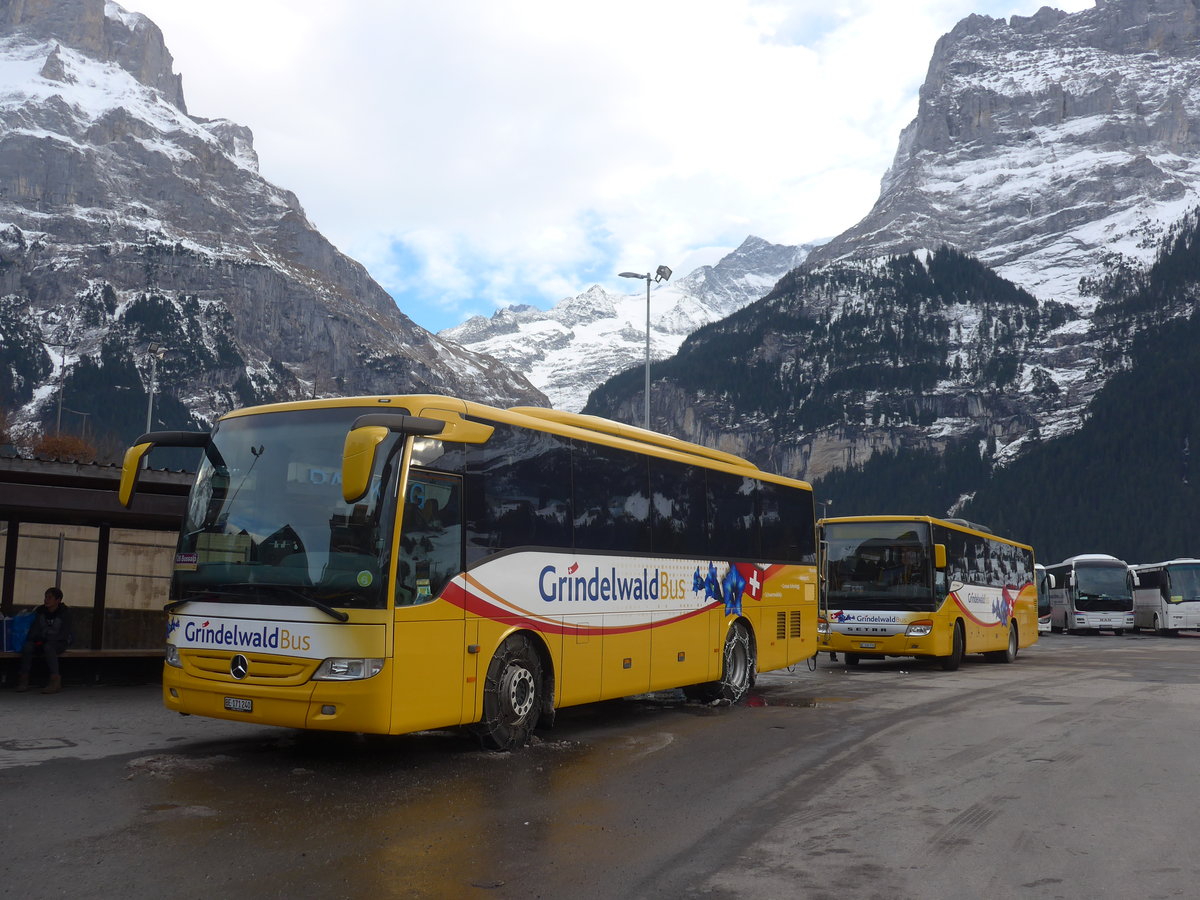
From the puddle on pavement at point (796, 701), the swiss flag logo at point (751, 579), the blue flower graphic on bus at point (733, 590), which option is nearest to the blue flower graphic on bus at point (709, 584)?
the blue flower graphic on bus at point (733, 590)

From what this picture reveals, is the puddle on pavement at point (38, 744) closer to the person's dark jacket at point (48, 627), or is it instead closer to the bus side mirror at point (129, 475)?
the bus side mirror at point (129, 475)

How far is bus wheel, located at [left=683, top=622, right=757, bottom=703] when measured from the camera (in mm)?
13383

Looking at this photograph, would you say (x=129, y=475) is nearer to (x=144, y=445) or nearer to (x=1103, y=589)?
(x=144, y=445)

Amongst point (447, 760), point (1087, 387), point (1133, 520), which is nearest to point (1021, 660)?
point (447, 760)

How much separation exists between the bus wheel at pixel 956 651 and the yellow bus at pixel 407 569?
423 inches

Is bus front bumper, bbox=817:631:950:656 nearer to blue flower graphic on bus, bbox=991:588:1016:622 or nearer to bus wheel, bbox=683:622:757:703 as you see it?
blue flower graphic on bus, bbox=991:588:1016:622

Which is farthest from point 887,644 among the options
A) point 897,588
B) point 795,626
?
point 795,626

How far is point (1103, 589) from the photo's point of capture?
43125 mm

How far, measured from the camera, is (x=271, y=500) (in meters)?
8.41

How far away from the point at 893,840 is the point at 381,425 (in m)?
4.57

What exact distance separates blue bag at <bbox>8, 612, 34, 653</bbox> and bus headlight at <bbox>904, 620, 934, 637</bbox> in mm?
14291

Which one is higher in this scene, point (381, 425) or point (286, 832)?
point (381, 425)

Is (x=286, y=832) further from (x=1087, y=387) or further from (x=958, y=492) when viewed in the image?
(x=1087, y=387)

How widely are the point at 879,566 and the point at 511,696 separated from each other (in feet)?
39.5
